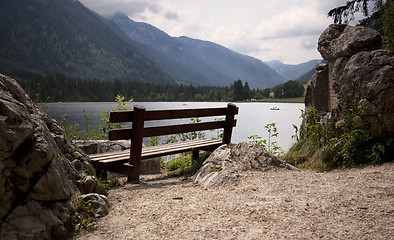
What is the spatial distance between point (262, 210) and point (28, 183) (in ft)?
10.2

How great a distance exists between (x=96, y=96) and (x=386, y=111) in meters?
120

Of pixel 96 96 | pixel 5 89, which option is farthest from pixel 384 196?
pixel 96 96

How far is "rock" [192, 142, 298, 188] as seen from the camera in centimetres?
608

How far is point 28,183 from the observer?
3535 mm

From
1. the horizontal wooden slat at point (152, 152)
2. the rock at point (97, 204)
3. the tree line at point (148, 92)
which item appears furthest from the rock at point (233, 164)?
the tree line at point (148, 92)

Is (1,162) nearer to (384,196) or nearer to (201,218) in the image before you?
(201,218)

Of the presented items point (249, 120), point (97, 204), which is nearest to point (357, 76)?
point (97, 204)

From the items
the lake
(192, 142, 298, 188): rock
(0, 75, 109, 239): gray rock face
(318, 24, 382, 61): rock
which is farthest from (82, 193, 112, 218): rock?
(318, 24, 382, 61): rock

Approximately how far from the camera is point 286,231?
356 cm

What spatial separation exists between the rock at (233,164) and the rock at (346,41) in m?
4.26

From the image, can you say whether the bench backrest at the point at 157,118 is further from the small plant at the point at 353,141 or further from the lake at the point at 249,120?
the small plant at the point at 353,141

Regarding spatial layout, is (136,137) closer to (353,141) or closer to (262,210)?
(262,210)

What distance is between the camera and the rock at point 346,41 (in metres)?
8.38

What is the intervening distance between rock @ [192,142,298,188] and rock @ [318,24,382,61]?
14.0 ft
